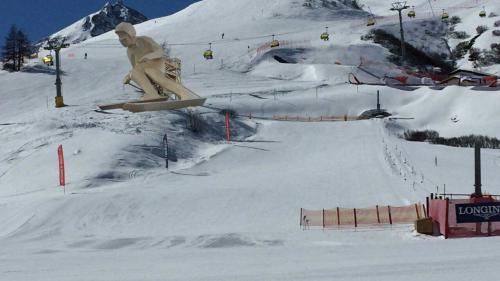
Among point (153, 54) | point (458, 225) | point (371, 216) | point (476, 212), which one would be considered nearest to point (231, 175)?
point (371, 216)

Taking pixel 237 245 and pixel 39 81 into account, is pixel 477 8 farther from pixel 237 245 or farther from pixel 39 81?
pixel 237 245

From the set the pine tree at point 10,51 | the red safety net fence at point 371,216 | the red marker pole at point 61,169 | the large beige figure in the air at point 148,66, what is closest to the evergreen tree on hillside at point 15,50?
the pine tree at point 10,51

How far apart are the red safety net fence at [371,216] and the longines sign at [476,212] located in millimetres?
1978

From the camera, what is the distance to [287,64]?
6066 cm

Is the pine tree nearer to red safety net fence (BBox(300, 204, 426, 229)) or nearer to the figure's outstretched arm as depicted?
the figure's outstretched arm

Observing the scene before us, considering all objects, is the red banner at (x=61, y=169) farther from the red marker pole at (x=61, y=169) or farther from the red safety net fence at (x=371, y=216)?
the red safety net fence at (x=371, y=216)

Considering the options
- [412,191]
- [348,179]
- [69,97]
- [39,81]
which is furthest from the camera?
[39,81]

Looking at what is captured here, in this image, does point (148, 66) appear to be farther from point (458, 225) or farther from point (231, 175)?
point (458, 225)

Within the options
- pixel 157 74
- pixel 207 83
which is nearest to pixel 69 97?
pixel 207 83

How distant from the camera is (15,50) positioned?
61.2 meters

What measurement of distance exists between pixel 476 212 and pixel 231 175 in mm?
12055

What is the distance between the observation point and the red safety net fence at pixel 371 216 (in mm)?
16938

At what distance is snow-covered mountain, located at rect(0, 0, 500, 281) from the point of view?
10.7 m

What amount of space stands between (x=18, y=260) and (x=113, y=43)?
70.8 meters
